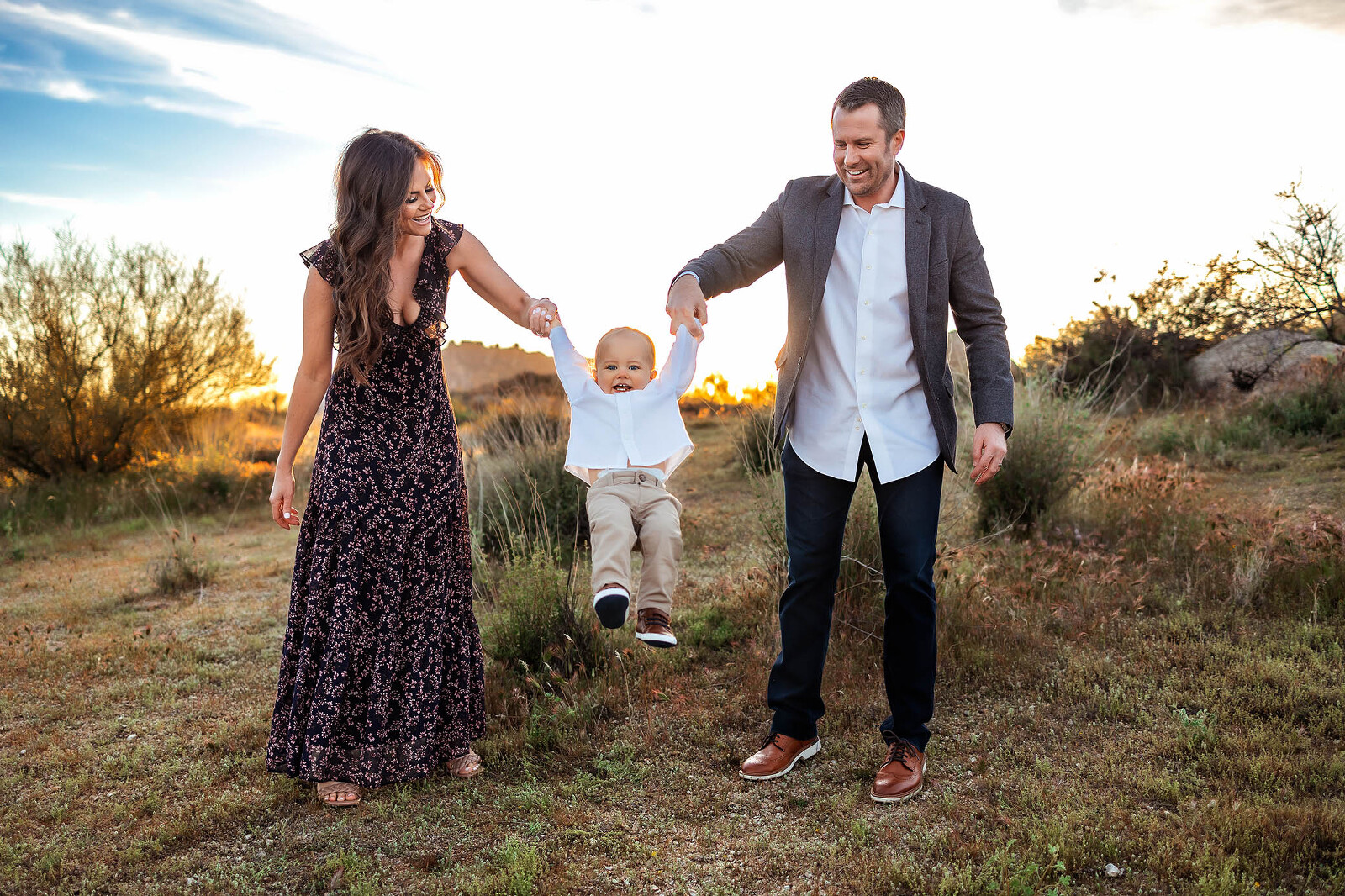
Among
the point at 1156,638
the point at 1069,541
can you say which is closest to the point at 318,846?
the point at 1156,638

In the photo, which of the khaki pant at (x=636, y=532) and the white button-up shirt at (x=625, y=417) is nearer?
the khaki pant at (x=636, y=532)

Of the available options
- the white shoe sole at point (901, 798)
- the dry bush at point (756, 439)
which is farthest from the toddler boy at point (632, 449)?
the dry bush at point (756, 439)

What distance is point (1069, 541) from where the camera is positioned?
575 cm

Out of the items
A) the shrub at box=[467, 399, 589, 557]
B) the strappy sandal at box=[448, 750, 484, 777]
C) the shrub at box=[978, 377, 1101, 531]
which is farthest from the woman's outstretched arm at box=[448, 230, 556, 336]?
the shrub at box=[978, 377, 1101, 531]

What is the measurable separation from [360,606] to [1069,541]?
14.5ft

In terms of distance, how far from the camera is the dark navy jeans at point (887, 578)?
3020mm

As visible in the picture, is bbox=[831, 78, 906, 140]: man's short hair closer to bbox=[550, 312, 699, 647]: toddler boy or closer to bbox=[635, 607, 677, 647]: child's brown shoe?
bbox=[550, 312, 699, 647]: toddler boy

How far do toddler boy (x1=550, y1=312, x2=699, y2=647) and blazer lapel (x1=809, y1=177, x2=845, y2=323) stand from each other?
433 millimetres

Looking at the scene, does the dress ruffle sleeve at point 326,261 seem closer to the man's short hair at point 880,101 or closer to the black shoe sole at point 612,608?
the black shoe sole at point 612,608

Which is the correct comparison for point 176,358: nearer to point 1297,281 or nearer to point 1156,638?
point 1156,638

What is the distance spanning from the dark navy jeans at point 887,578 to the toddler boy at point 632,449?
44 centimetres

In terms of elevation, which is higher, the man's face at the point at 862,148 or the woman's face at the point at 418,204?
the man's face at the point at 862,148

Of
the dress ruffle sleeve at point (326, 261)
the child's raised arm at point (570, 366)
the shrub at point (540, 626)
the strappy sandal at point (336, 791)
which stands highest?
the dress ruffle sleeve at point (326, 261)

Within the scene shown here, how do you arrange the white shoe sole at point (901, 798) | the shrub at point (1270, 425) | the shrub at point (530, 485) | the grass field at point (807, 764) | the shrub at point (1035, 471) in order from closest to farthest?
1. the grass field at point (807, 764)
2. the white shoe sole at point (901, 798)
3. the shrub at point (1035, 471)
4. the shrub at point (530, 485)
5. the shrub at point (1270, 425)
